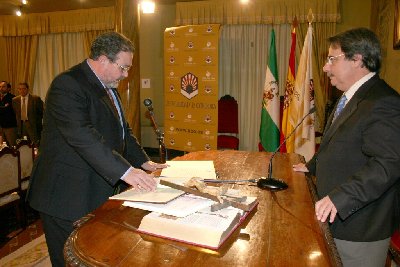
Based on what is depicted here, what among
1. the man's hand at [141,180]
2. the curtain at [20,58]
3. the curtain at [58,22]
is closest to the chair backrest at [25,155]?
the man's hand at [141,180]

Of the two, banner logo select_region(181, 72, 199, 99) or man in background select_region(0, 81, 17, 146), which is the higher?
banner logo select_region(181, 72, 199, 99)

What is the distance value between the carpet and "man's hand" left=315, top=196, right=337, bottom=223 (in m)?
2.46

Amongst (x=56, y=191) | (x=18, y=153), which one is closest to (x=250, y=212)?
(x=56, y=191)

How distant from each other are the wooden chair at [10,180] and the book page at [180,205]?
103 inches

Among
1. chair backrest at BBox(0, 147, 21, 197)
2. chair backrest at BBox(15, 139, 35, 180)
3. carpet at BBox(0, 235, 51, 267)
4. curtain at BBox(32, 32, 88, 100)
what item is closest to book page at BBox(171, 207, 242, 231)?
carpet at BBox(0, 235, 51, 267)

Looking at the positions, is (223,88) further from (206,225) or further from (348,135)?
(206,225)

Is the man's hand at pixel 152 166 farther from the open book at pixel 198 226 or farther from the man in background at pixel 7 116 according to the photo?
the man in background at pixel 7 116

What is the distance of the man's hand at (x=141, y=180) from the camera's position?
1489 millimetres

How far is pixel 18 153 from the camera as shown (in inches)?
142

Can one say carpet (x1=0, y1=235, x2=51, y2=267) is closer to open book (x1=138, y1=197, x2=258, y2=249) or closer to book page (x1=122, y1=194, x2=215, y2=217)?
book page (x1=122, y1=194, x2=215, y2=217)

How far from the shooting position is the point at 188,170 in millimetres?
1845

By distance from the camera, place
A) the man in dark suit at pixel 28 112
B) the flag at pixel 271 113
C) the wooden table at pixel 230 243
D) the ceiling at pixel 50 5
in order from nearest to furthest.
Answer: the wooden table at pixel 230 243 → the flag at pixel 271 113 → the ceiling at pixel 50 5 → the man in dark suit at pixel 28 112

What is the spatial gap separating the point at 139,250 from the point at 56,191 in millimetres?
885

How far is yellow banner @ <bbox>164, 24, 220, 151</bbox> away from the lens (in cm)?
577
